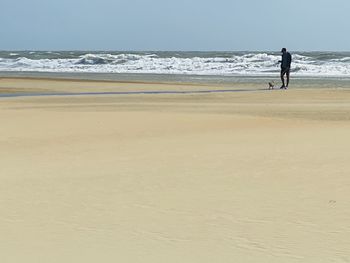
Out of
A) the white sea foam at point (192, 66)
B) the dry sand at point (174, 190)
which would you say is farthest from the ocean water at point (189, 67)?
the dry sand at point (174, 190)

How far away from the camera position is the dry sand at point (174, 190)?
4.36 meters

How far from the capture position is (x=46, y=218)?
199 inches

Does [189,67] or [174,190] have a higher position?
[174,190]

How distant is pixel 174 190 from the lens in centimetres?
605

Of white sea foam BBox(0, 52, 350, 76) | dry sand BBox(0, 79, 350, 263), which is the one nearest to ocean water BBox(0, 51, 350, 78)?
white sea foam BBox(0, 52, 350, 76)

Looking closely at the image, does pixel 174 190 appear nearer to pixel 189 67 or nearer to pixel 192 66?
pixel 189 67

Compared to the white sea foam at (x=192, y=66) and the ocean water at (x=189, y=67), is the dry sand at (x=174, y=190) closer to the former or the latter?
the ocean water at (x=189, y=67)

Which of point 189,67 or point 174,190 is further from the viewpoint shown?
point 189,67

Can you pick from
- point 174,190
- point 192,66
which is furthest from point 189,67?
point 174,190

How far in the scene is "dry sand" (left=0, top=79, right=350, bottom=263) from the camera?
4.36m

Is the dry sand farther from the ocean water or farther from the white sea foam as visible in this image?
the white sea foam

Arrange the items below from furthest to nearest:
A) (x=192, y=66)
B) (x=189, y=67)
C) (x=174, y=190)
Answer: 1. (x=192, y=66)
2. (x=189, y=67)
3. (x=174, y=190)

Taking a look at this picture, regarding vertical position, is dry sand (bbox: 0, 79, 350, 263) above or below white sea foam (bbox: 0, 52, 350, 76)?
above

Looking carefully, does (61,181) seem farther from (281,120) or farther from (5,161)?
(281,120)
